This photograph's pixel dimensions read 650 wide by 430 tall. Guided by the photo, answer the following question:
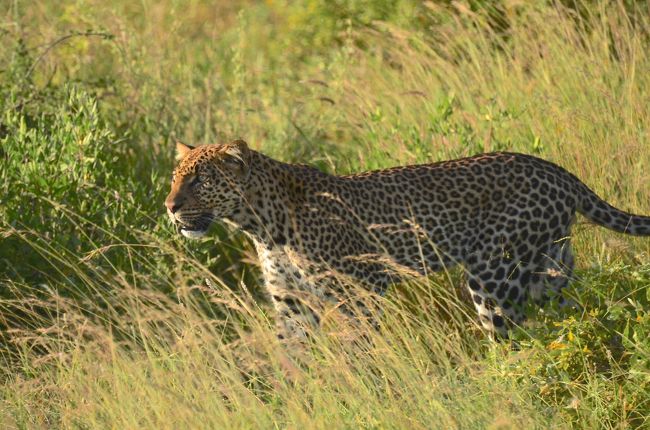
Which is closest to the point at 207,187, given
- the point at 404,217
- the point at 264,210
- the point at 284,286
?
the point at 264,210

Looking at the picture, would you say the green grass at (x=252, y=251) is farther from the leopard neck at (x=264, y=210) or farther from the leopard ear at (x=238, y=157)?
the leopard ear at (x=238, y=157)

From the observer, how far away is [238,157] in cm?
748

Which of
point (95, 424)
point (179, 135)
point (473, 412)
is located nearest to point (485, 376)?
point (473, 412)

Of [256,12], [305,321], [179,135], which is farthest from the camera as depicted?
[256,12]

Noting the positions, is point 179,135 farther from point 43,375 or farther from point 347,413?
point 347,413

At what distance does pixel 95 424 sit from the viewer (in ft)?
17.9

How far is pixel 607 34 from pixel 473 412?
20.6ft

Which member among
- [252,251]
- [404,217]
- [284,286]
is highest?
[404,217]

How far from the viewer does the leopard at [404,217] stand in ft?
24.6

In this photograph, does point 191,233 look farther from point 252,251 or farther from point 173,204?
point 252,251

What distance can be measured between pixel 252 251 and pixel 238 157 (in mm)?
1757

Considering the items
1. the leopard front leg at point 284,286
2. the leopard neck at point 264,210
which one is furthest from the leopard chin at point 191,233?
the leopard front leg at point 284,286

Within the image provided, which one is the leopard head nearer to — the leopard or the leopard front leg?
the leopard

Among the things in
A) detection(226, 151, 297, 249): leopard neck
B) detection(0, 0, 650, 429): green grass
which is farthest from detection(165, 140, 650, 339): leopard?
detection(0, 0, 650, 429): green grass
